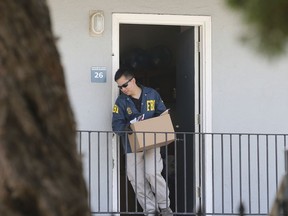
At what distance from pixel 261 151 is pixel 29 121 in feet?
20.8

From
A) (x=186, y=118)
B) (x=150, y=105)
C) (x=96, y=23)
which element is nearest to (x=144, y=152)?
(x=150, y=105)

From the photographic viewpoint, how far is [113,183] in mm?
8469

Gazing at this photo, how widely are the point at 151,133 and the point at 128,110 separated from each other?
1.35 feet

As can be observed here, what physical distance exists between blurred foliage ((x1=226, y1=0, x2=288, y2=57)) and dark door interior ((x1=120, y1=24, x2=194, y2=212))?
558cm

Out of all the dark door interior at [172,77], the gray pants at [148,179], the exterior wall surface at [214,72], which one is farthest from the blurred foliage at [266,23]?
the dark door interior at [172,77]

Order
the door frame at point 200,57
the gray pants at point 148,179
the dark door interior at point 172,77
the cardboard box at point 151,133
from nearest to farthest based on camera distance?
1. the cardboard box at point 151,133
2. the gray pants at point 148,179
3. the door frame at point 200,57
4. the dark door interior at point 172,77

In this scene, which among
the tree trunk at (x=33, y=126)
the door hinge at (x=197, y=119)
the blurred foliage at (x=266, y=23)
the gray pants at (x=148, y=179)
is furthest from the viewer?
the door hinge at (x=197, y=119)

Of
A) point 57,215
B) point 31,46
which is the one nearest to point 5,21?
point 31,46

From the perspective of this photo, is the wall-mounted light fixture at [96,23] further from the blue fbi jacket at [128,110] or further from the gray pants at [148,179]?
the gray pants at [148,179]

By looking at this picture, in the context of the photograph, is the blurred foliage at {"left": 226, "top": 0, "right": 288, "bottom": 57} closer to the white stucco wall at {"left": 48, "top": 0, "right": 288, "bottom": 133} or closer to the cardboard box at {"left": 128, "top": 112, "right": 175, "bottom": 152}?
the cardboard box at {"left": 128, "top": 112, "right": 175, "bottom": 152}

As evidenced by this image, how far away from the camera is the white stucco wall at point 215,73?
8.29m

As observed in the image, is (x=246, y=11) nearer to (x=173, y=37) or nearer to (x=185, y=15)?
(x=185, y=15)

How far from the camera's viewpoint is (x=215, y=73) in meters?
8.60

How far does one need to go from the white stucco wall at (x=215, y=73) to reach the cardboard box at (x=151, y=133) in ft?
1.94
